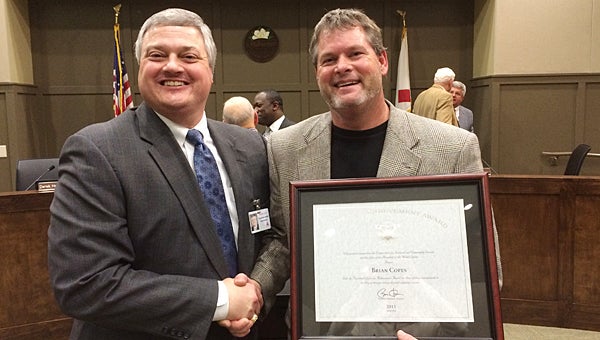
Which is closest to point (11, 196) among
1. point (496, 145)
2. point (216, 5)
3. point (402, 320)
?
point (402, 320)

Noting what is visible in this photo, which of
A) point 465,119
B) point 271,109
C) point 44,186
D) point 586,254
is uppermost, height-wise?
point 271,109

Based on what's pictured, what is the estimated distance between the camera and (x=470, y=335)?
4.05ft

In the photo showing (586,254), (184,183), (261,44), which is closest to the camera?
(184,183)

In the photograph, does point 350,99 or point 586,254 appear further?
point 586,254

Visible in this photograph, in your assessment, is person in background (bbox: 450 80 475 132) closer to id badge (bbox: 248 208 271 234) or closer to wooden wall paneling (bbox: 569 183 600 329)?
wooden wall paneling (bbox: 569 183 600 329)

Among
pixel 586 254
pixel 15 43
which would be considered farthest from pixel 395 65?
pixel 15 43

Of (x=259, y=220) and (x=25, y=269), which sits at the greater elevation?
(x=259, y=220)

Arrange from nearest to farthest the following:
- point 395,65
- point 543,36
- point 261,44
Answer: point 543,36 < point 261,44 < point 395,65

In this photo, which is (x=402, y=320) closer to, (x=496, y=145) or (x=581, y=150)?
(x=581, y=150)

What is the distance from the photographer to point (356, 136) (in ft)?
5.30

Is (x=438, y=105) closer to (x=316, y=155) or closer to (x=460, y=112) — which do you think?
(x=460, y=112)

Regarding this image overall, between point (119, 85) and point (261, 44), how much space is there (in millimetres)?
1816

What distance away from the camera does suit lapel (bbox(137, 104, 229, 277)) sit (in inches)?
53.6
